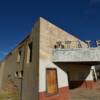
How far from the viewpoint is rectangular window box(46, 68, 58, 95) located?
1363cm

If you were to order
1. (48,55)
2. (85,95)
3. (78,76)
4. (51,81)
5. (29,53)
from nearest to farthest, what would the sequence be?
(51,81) < (48,55) < (29,53) < (85,95) < (78,76)

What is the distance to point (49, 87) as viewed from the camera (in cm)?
1366

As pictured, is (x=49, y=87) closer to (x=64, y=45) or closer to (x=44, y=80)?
(x=44, y=80)

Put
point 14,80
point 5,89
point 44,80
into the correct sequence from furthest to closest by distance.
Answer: point 5,89 < point 14,80 < point 44,80

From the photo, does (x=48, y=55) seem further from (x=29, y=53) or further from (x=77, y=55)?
(x=77, y=55)

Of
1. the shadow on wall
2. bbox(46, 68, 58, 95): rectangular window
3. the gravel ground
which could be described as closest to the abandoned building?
bbox(46, 68, 58, 95): rectangular window

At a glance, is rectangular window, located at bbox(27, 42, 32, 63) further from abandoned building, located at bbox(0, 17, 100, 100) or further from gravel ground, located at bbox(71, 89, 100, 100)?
gravel ground, located at bbox(71, 89, 100, 100)

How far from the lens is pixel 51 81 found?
14.1 metres

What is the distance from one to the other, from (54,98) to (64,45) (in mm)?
5676

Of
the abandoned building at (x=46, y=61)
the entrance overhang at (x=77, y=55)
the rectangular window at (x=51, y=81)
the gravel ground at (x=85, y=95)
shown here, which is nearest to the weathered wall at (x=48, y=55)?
the abandoned building at (x=46, y=61)

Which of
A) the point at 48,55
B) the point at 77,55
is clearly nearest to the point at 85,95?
the point at 77,55

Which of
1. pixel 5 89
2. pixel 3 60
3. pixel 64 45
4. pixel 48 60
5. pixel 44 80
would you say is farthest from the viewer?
pixel 3 60

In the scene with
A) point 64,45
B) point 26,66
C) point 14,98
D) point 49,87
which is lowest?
point 14,98

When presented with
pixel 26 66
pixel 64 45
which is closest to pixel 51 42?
pixel 64 45
